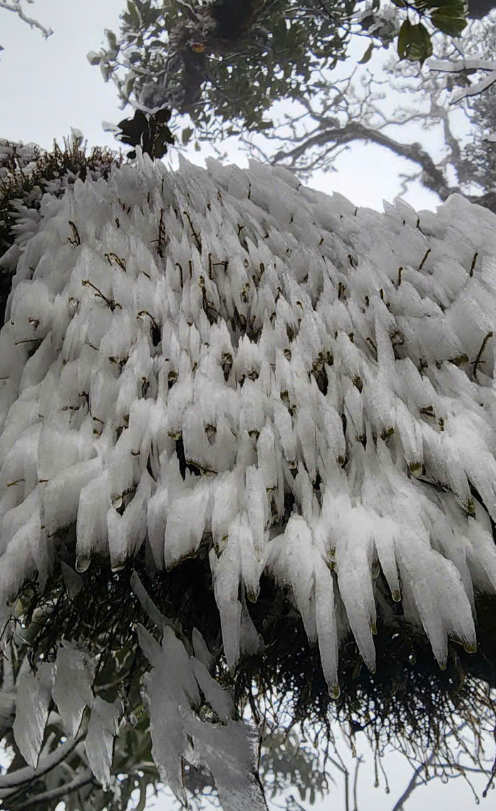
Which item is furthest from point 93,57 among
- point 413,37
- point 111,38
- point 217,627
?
point 217,627

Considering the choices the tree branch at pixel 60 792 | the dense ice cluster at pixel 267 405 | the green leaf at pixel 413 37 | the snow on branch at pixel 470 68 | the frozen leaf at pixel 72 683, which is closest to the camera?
the dense ice cluster at pixel 267 405

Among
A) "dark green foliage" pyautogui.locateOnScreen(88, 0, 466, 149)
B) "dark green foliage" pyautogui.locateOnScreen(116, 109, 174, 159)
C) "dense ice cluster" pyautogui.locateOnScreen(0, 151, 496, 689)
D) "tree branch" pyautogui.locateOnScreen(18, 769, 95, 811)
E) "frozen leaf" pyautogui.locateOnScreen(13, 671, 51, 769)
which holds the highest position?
"dark green foliage" pyautogui.locateOnScreen(88, 0, 466, 149)

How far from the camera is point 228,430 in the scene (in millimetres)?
1111

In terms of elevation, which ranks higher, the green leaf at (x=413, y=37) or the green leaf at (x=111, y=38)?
the green leaf at (x=111, y=38)

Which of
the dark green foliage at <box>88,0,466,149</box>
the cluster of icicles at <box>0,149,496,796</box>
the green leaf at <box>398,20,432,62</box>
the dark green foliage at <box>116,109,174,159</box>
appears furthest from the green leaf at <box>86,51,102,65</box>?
the green leaf at <box>398,20,432,62</box>

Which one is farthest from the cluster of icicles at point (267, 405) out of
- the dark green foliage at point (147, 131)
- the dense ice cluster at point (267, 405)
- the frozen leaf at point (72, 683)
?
the dark green foliage at point (147, 131)

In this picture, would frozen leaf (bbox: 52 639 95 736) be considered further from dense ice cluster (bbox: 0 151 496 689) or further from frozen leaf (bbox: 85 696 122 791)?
dense ice cluster (bbox: 0 151 496 689)

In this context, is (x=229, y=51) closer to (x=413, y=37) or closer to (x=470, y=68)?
(x=470, y=68)

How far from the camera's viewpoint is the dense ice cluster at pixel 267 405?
3.20 ft

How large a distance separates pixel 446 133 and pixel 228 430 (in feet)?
19.2

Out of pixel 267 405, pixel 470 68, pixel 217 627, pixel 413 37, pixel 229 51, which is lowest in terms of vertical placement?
pixel 217 627

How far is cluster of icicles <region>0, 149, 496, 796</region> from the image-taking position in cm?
97

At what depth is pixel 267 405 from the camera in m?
1.16

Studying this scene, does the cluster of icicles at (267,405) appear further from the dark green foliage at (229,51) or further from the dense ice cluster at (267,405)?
the dark green foliage at (229,51)
